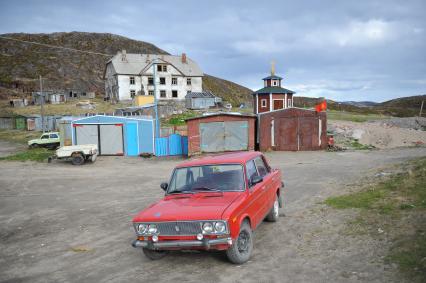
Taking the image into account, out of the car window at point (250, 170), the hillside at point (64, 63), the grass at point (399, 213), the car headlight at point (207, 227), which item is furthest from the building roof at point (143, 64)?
the car headlight at point (207, 227)

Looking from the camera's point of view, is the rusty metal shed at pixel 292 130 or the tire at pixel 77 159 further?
the rusty metal shed at pixel 292 130

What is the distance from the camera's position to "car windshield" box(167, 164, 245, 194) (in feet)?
22.8

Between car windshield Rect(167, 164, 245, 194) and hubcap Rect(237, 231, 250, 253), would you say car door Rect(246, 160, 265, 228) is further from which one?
hubcap Rect(237, 231, 250, 253)

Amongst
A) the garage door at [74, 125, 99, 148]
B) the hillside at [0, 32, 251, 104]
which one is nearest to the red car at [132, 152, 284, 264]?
the garage door at [74, 125, 99, 148]

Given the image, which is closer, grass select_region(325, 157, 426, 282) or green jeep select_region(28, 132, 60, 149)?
grass select_region(325, 157, 426, 282)

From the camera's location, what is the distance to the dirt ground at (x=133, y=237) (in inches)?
233

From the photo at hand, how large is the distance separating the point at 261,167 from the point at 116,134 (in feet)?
63.8

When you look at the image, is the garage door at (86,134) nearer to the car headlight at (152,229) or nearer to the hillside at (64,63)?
the car headlight at (152,229)

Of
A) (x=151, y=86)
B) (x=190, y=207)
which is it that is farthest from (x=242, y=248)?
(x=151, y=86)

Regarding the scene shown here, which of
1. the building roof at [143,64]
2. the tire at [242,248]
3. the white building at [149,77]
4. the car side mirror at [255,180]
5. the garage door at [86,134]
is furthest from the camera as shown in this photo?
the building roof at [143,64]

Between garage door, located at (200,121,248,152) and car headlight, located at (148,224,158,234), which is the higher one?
garage door, located at (200,121,248,152)

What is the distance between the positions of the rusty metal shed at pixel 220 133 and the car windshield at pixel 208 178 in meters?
17.1

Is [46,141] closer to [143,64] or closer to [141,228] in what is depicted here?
[141,228]

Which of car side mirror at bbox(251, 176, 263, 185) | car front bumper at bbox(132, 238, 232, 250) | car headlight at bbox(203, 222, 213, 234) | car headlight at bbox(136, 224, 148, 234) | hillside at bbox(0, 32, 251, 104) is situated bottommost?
car front bumper at bbox(132, 238, 232, 250)
